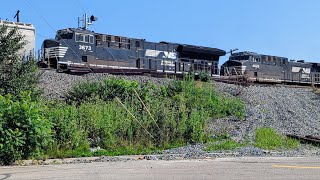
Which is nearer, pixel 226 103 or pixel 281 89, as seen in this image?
pixel 226 103

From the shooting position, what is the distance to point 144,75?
27844mm

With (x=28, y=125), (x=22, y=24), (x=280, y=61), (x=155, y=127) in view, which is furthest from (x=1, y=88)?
(x=280, y=61)

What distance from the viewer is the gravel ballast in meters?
15.2

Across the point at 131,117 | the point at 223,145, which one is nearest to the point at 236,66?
the point at 223,145

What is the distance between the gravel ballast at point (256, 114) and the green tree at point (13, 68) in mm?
3536

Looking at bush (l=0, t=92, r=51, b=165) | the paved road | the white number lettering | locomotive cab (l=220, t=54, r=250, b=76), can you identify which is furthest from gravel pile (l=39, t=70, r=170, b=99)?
locomotive cab (l=220, t=54, r=250, b=76)

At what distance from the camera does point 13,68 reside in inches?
663

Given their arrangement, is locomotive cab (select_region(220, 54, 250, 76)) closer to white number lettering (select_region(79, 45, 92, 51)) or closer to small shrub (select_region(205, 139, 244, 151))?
white number lettering (select_region(79, 45, 92, 51))

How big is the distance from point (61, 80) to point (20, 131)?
1228cm

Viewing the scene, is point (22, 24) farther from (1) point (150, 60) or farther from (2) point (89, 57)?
(1) point (150, 60)

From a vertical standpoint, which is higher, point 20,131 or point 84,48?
point 84,48

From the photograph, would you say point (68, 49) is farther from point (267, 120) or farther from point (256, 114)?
point (267, 120)

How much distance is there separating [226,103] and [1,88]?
11.6 metres

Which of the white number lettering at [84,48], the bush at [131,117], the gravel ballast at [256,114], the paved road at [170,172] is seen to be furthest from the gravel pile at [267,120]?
the white number lettering at [84,48]
